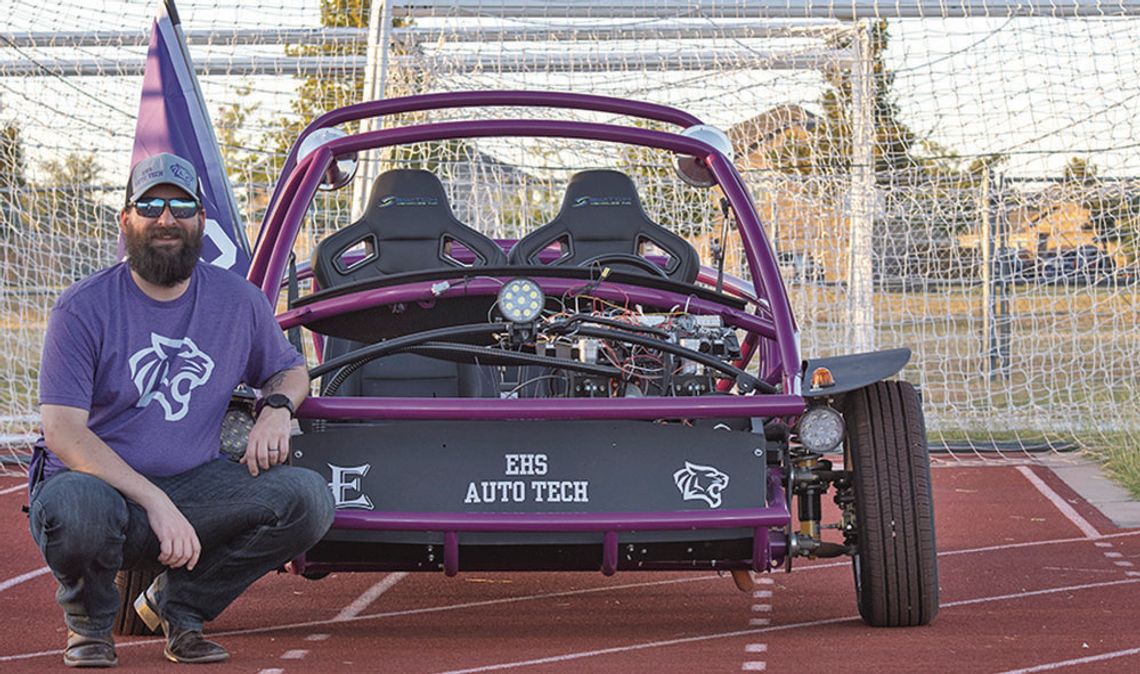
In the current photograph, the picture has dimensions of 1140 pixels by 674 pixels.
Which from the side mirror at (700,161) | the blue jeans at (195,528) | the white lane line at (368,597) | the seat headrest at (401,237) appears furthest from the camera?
the seat headrest at (401,237)

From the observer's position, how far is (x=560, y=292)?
20.4 feet

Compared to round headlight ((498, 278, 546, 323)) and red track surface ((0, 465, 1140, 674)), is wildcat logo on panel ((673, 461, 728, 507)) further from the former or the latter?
round headlight ((498, 278, 546, 323))

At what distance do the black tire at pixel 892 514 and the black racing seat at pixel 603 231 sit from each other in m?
1.79

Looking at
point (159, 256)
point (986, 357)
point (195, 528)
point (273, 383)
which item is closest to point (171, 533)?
point (195, 528)

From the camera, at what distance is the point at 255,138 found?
14789 millimetres

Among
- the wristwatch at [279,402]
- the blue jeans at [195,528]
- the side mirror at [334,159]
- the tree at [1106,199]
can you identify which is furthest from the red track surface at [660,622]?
the tree at [1106,199]

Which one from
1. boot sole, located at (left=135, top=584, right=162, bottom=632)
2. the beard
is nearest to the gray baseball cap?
the beard

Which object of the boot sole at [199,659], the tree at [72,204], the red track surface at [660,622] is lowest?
the red track surface at [660,622]

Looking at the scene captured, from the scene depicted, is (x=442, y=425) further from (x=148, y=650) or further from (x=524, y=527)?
(x=148, y=650)

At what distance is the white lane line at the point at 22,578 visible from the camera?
7057 mm

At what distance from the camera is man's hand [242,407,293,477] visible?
17.0 ft

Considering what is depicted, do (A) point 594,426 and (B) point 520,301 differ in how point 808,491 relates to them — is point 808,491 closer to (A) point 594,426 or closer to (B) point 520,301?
(A) point 594,426

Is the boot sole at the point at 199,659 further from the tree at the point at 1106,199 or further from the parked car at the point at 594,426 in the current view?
the tree at the point at 1106,199

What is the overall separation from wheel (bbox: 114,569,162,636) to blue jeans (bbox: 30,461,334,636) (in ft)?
1.20
